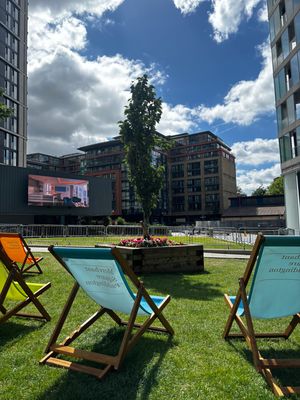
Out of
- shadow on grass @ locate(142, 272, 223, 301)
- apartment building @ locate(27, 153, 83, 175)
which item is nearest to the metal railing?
shadow on grass @ locate(142, 272, 223, 301)

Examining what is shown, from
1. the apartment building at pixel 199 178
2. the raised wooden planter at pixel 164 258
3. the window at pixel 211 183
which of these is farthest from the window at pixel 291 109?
the window at pixel 211 183

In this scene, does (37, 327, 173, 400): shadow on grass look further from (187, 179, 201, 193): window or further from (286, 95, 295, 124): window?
(187, 179, 201, 193): window

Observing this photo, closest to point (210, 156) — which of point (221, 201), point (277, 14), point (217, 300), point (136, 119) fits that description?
point (221, 201)

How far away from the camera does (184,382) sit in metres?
2.76

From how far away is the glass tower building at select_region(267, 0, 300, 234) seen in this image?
2123cm

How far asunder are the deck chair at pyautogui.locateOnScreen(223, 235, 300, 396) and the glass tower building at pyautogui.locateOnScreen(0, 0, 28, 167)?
53563mm

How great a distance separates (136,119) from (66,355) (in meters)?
8.74

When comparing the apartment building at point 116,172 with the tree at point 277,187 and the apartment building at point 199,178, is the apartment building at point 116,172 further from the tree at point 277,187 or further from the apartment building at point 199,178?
the tree at point 277,187

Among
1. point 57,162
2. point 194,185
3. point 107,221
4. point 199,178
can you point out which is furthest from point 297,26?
point 57,162

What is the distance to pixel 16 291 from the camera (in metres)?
4.34

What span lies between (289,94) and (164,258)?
19.0m

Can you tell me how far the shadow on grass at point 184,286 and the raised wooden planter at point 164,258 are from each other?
11.6 inches

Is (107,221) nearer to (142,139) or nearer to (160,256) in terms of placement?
(142,139)

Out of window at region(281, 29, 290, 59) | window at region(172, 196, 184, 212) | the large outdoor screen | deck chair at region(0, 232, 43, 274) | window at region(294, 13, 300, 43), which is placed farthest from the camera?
window at region(172, 196, 184, 212)
